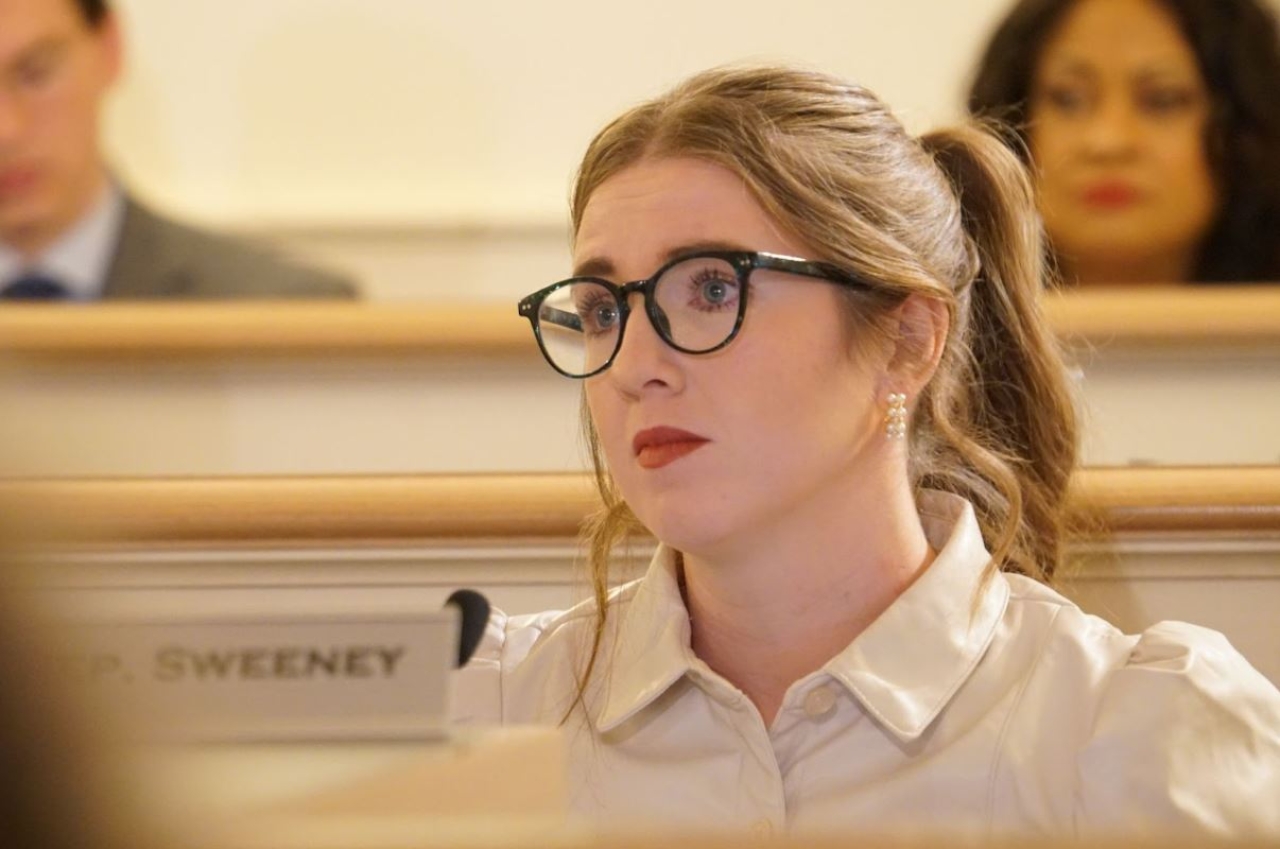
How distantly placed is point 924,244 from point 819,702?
0.29 meters

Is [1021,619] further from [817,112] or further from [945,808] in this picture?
[817,112]

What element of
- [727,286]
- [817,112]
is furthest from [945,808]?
[817,112]

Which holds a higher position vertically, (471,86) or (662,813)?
(471,86)

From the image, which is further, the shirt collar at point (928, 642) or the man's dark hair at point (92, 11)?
the man's dark hair at point (92, 11)

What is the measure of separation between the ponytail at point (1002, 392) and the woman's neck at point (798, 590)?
0.09 m

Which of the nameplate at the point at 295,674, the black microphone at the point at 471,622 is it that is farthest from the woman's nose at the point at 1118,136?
the nameplate at the point at 295,674

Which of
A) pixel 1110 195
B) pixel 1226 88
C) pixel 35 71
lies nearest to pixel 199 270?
pixel 35 71

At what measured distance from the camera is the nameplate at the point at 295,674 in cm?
44

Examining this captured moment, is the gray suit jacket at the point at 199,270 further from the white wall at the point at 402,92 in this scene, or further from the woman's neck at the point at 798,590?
the woman's neck at the point at 798,590

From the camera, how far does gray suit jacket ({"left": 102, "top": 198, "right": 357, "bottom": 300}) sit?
137 cm

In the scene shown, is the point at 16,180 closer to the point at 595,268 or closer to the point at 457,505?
the point at 457,505

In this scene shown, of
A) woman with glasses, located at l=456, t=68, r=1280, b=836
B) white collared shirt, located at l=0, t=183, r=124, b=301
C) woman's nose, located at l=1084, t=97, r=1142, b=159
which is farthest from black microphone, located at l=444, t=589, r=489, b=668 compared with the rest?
woman's nose, located at l=1084, t=97, r=1142, b=159

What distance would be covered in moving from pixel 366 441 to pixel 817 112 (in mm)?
495

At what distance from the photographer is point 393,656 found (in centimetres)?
55
